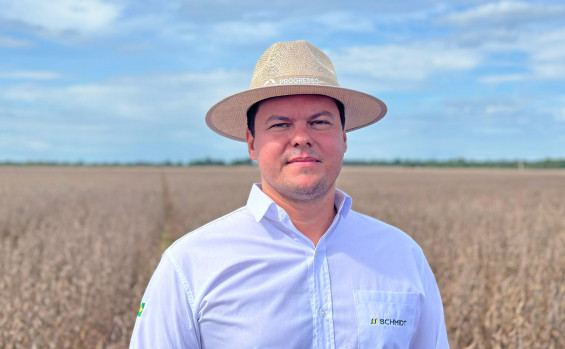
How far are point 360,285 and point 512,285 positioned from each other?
4.52 m

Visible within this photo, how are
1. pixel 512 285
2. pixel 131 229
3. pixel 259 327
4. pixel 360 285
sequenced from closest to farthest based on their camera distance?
pixel 259 327 → pixel 360 285 → pixel 512 285 → pixel 131 229

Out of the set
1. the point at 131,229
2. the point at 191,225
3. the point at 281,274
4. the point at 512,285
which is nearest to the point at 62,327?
the point at 281,274

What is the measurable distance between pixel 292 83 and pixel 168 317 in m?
0.97

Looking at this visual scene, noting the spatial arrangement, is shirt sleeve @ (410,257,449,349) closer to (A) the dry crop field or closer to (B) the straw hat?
(B) the straw hat

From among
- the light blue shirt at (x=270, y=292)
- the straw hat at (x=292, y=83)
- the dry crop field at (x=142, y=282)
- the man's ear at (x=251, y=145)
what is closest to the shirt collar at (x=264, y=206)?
the light blue shirt at (x=270, y=292)

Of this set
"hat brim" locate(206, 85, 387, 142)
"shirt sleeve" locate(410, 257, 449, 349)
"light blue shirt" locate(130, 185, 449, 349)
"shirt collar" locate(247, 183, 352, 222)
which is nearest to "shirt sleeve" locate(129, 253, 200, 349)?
"light blue shirt" locate(130, 185, 449, 349)

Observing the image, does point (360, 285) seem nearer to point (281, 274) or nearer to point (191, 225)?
point (281, 274)

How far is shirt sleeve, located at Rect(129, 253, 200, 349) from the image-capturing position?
2.01 m

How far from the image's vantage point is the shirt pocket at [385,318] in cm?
209

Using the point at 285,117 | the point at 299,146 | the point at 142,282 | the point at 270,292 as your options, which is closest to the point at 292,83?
the point at 285,117

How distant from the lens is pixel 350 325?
2080 millimetres

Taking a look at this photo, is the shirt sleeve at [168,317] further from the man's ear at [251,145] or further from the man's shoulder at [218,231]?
the man's ear at [251,145]

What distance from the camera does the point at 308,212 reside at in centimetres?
221

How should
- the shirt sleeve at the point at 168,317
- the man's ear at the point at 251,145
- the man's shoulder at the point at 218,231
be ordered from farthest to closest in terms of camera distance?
the man's ear at the point at 251,145, the man's shoulder at the point at 218,231, the shirt sleeve at the point at 168,317
